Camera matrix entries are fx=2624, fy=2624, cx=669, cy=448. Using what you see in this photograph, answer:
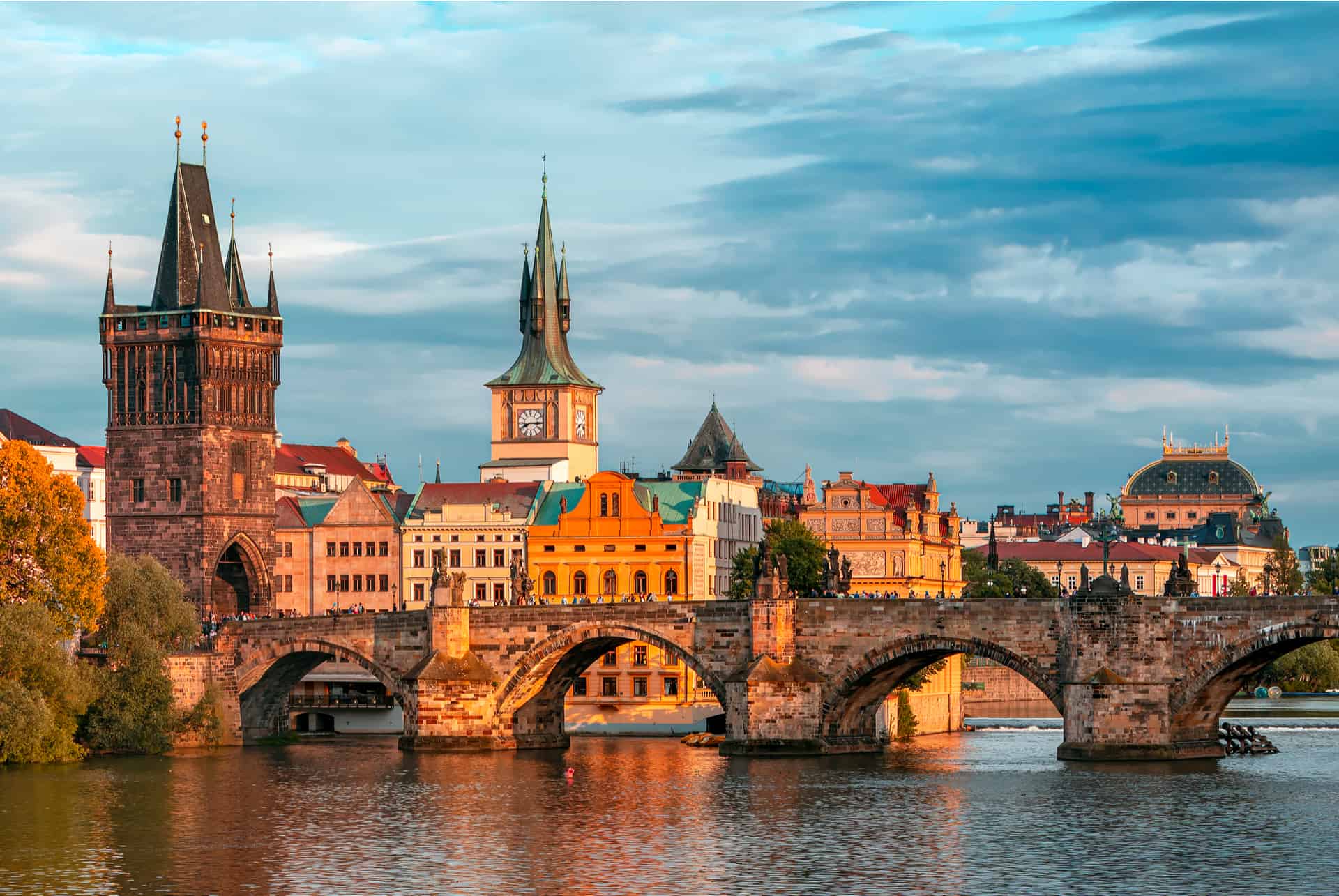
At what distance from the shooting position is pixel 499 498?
138 metres

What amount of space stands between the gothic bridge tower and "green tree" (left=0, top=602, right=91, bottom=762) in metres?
29.3

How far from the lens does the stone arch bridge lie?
92.5m

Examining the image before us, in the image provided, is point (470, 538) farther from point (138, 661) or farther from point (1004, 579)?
point (1004, 579)

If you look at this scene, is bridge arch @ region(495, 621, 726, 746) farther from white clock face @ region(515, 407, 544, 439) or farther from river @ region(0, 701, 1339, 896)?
white clock face @ region(515, 407, 544, 439)

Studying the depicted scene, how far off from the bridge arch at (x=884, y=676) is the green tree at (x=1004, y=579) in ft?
186

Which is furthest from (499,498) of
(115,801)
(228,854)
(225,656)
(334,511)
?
(228,854)

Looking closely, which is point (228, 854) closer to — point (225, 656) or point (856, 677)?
point (856, 677)

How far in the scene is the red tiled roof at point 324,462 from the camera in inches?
6550

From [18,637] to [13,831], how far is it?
787 inches

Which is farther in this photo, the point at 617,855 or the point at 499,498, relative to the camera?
the point at 499,498

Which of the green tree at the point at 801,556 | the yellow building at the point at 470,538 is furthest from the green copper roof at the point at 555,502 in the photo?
the green tree at the point at 801,556

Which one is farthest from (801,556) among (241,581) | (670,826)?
(670,826)

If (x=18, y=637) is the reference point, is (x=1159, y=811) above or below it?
below

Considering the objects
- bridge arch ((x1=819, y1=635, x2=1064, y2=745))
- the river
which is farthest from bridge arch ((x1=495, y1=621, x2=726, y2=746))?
bridge arch ((x1=819, y1=635, x2=1064, y2=745))
